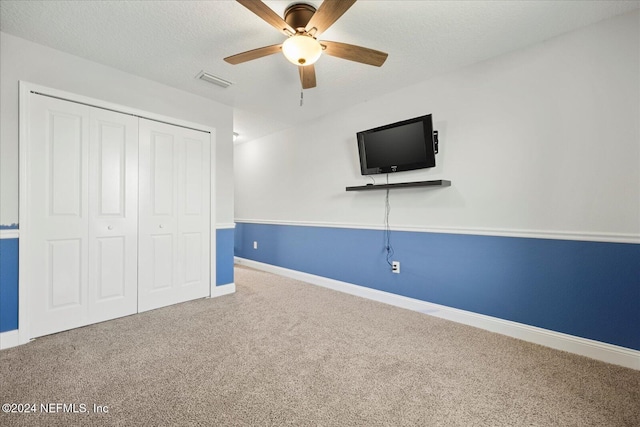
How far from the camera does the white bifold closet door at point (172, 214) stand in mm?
2865

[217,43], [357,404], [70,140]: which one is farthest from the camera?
[70,140]

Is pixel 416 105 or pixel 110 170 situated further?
pixel 416 105

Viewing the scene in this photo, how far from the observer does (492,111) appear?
2.47m

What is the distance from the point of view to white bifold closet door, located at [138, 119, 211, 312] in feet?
9.40

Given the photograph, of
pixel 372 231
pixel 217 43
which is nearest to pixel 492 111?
pixel 372 231

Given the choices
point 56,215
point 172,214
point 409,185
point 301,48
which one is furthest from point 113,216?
point 409,185

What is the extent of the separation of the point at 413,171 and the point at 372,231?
0.86m

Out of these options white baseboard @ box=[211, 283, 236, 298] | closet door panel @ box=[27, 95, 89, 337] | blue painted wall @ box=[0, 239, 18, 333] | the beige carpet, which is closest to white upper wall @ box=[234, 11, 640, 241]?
the beige carpet

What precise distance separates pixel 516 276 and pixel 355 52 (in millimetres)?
2221

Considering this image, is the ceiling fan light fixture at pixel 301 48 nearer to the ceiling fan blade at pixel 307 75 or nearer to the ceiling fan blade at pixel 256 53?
the ceiling fan blade at pixel 256 53

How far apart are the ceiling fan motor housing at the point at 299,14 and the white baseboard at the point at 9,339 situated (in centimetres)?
310

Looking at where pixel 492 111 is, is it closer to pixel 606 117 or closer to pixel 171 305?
pixel 606 117

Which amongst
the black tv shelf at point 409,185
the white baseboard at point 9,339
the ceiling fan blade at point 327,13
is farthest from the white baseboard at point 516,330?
the white baseboard at point 9,339

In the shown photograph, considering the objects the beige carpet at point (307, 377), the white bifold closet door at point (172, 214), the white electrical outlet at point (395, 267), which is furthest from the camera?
the white electrical outlet at point (395, 267)
